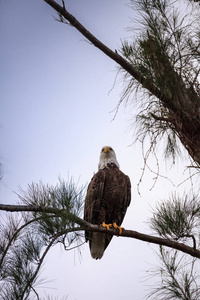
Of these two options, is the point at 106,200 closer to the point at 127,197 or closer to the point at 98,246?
the point at 127,197

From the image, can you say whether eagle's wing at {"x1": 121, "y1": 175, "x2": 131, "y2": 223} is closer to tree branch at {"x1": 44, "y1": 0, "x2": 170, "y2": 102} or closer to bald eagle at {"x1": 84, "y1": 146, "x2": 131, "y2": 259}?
bald eagle at {"x1": 84, "y1": 146, "x2": 131, "y2": 259}

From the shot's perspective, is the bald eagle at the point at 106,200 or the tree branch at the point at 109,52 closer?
the tree branch at the point at 109,52

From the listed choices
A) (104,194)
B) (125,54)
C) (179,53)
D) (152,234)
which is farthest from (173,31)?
(104,194)

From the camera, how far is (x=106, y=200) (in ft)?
10.4

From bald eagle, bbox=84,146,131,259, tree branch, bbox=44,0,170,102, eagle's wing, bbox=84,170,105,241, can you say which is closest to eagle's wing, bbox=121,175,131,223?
bald eagle, bbox=84,146,131,259

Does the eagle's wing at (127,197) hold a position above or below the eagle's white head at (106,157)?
below

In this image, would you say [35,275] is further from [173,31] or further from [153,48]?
[173,31]

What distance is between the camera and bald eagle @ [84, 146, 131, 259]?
3.12 meters

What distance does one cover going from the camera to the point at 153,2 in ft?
7.61

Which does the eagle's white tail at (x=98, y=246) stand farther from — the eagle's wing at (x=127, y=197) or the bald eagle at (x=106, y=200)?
the eagle's wing at (x=127, y=197)

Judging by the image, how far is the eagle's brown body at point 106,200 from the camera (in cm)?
312

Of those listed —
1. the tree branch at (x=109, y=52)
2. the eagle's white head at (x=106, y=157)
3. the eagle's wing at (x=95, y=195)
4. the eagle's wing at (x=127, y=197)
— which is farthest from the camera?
the eagle's white head at (x=106, y=157)

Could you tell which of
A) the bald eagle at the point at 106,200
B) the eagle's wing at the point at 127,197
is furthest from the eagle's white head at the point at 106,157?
the eagle's wing at the point at 127,197

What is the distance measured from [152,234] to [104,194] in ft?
3.04
